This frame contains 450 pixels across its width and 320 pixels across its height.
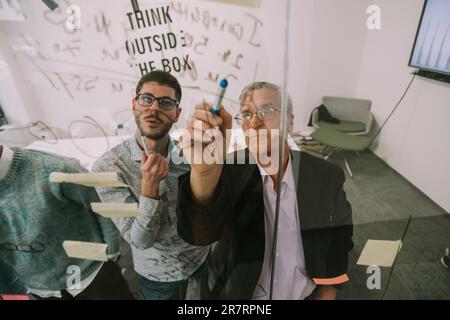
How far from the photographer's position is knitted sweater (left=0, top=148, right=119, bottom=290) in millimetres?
610

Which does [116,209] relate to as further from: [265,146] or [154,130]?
[265,146]

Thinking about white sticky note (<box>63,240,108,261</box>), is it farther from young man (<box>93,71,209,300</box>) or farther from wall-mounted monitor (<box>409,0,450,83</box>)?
wall-mounted monitor (<box>409,0,450,83</box>)

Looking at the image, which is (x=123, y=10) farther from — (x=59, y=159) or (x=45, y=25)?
(x=59, y=159)

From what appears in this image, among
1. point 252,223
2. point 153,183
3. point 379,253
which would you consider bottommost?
point 379,253

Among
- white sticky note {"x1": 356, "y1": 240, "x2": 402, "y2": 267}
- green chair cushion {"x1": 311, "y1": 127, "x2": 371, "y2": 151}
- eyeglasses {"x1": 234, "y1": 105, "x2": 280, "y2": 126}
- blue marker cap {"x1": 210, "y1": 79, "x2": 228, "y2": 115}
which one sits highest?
blue marker cap {"x1": 210, "y1": 79, "x2": 228, "y2": 115}

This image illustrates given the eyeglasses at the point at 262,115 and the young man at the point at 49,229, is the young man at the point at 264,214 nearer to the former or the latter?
the eyeglasses at the point at 262,115

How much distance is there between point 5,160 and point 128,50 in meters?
0.42

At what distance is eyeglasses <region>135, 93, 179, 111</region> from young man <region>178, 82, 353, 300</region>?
0.19 ft

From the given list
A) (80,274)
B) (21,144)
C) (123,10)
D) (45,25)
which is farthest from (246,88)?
(80,274)

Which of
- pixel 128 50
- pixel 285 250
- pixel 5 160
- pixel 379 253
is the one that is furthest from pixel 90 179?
pixel 379 253

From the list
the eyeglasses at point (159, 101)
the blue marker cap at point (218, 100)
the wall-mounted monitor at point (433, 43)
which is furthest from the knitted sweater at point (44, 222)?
the wall-mounted monitor at point (433, 43)

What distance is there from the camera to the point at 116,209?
2.06 ft

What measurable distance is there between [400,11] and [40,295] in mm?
1230

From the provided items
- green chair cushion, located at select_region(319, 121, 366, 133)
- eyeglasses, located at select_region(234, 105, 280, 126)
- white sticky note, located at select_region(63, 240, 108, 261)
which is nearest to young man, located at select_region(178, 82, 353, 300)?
eyeglasses, located at select_region(234, 105, 280, 126)
